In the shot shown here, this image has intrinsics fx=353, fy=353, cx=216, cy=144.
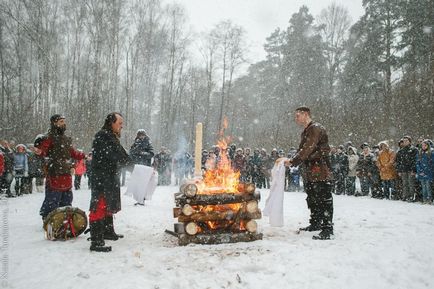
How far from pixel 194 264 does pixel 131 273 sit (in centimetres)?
86

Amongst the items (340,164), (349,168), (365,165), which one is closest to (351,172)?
(349,168)

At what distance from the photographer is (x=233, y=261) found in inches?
195

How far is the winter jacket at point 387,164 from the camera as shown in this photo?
12.7 m

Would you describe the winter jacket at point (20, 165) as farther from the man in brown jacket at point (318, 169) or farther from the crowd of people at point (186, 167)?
the man in brown jacket at point (318, 169)

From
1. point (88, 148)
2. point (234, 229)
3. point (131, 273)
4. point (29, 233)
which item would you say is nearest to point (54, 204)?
point (29, 233)

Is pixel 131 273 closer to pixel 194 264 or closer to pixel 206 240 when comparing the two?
pixel 194 264

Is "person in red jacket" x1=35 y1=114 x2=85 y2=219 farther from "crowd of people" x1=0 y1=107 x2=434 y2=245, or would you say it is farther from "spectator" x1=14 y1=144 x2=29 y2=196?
"spectator" x1=14 y1=144 x2=29 y2=196

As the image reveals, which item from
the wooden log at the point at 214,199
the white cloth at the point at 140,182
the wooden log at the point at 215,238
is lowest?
the wooden log at the point at 215,238

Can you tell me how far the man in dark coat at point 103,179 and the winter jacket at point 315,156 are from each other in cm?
310

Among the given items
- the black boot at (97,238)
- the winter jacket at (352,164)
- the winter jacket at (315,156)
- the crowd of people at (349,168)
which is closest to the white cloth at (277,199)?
the winter jacket at (315,156)

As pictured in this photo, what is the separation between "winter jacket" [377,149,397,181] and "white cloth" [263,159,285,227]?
7.74m

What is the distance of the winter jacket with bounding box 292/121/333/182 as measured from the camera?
249 inches

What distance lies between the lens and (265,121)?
43.9m

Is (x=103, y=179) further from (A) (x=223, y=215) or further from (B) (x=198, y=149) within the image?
(A) (x=223, y=215)
